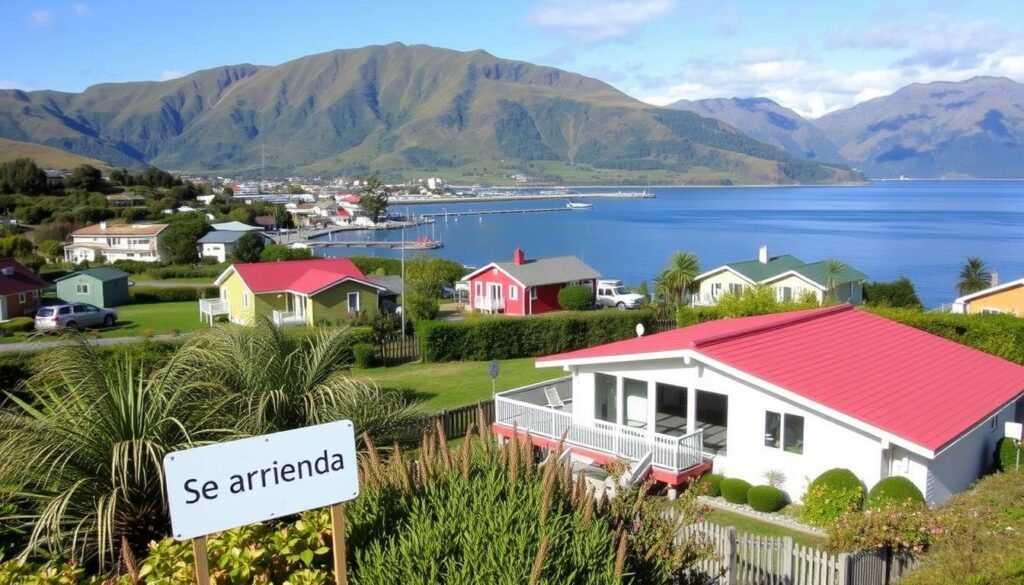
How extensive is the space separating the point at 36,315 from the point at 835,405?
4197 centimetres

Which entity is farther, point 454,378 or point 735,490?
point 454,378

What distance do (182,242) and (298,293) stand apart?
5055 centimetres

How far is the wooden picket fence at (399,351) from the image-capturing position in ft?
107

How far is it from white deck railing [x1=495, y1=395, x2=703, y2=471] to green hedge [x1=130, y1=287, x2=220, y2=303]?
43.2 metres

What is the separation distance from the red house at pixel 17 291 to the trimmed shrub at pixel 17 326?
222 cm

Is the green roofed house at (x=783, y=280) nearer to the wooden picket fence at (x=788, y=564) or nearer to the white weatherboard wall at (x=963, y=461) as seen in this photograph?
the white weatherboard wall at (x=963, y=461)

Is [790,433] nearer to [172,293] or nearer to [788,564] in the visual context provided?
[788,564]

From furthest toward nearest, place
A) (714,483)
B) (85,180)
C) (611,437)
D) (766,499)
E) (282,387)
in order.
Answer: (85,180)
(611,437)
(714,483)
(766,499)
(282,387)

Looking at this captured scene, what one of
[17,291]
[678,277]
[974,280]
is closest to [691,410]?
[678,277]

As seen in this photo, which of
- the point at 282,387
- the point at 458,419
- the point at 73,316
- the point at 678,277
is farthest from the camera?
the point at 678,277

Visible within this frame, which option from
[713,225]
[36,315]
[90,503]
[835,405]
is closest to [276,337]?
[90,503]

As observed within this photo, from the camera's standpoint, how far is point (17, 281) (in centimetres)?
4609

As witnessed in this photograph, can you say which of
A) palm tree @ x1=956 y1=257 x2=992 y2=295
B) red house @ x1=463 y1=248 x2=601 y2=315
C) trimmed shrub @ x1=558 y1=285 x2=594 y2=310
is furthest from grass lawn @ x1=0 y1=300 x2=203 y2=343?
palm tree @ x1=956 y1=257 x2=992 y2=295

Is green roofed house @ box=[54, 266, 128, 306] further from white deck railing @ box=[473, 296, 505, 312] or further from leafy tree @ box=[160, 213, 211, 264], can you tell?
leafy tree @ box=[160, 213, 211, 264]
